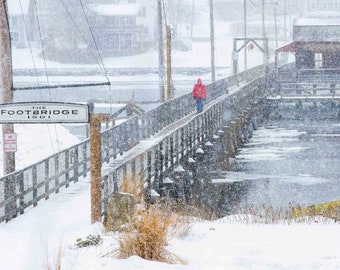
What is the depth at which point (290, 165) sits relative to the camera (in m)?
35.8

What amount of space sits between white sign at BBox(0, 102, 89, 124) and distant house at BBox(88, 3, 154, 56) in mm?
96415

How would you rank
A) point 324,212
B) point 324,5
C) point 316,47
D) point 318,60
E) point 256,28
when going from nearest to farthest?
point 324,212 < point 316,47 < point 318,60 < point 256,28 < point 324,5

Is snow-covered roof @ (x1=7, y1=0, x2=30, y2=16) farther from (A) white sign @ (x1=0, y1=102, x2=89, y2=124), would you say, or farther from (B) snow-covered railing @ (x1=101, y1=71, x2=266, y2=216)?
(A) white sign @ (x1=0, y1=102, x2=89, y2=124)

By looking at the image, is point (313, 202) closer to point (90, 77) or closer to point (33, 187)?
point (33, 187)

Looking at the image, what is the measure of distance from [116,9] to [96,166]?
101150mm

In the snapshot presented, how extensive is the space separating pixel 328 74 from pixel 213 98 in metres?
14.2

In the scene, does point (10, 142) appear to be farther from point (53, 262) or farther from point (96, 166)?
point (53, 262)

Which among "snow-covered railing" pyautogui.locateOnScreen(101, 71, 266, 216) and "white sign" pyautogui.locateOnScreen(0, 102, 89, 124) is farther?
"snow-covered railing" pyautogui.locateOnScreen(101, 71, 266, 216)

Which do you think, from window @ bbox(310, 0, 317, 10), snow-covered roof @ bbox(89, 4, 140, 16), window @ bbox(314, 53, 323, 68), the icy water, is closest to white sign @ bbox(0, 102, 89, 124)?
the icy water

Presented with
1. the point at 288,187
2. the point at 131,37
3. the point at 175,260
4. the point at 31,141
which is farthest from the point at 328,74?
the point at 131,37

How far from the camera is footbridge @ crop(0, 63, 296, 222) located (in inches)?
683

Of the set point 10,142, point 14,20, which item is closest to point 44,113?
point 10,142

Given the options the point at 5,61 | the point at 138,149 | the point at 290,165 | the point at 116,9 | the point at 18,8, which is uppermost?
the point at 18,8

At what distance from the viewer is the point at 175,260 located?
1262 cm
